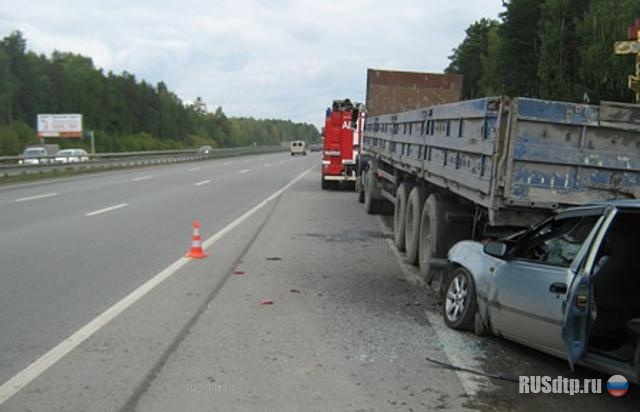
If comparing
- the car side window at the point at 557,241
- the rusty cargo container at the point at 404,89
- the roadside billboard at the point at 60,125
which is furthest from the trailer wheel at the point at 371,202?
the roadside billboard at the point at 60,125

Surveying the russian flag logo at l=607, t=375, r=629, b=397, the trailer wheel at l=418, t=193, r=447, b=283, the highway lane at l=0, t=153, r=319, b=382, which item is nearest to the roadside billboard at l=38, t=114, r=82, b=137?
the highway lane at l=0, t=153, r=319, b=382

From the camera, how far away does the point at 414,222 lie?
378 inches

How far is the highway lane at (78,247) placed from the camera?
6281 mm

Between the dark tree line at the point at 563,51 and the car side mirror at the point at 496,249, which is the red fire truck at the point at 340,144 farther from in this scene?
the car side mirror at the point at 496,249

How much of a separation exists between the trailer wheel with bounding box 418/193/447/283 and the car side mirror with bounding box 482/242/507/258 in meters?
1.68

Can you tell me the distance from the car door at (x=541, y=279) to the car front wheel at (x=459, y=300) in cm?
45

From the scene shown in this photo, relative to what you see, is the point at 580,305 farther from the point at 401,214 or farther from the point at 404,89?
the point at 404,89

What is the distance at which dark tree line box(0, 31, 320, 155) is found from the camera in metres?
98.0

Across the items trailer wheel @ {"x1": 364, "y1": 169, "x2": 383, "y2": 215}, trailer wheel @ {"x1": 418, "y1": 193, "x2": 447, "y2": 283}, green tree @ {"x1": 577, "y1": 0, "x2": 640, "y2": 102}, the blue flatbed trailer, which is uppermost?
green tree @ {"x1": 577, "y1": 0, "x2": 640, "y2": 102}

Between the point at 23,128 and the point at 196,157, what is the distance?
3835 cm

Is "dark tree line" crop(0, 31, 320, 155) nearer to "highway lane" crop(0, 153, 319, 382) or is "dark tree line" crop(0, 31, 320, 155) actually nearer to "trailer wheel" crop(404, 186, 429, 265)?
"highway lane" crop(0, 153, 319, 382)

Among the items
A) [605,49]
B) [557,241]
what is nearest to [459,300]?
[557,241]

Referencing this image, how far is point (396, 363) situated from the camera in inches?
208

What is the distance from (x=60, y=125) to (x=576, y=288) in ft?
232
